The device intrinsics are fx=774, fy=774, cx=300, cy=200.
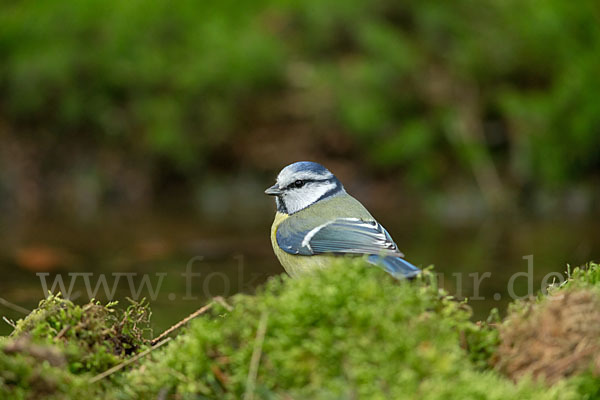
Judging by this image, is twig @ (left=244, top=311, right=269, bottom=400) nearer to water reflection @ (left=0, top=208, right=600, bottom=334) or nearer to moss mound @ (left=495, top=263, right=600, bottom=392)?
moss mound @ (left=495, top=263, right=600, bottom=392)

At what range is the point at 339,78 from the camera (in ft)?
27.2

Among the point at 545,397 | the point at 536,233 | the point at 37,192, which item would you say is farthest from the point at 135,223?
the point at 545,397

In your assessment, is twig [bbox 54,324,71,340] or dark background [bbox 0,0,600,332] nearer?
twig [bbox 54,324,71,340]

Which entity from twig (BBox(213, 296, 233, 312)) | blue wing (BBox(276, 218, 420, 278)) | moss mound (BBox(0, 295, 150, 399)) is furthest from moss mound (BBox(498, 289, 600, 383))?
moss mound (BBox(0, 295, 150, 399))

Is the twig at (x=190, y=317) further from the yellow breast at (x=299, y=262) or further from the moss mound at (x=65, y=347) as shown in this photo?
the yellow breast at (x=299, y=262)

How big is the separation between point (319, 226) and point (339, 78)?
16.6ft

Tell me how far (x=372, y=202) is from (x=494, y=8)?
8.03ft

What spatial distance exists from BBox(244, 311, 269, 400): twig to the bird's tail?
680mm

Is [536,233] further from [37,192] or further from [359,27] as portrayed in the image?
[37,192]

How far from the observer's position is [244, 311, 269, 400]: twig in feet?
6.27

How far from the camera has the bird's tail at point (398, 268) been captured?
2564 millimetres

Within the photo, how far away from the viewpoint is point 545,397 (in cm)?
177

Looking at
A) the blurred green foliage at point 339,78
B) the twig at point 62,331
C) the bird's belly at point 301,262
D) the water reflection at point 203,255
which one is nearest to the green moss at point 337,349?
the twig at point 62,331

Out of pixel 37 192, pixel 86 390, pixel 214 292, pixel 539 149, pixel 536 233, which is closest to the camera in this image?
pixel 86 390
